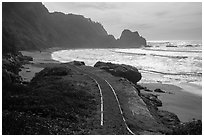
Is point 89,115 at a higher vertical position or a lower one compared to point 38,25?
lower

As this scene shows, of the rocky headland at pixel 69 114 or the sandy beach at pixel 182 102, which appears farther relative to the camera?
the sandy beach at pixel 182 102

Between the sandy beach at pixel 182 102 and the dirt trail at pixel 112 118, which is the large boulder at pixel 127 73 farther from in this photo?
the dirt trail at pixel 112 118

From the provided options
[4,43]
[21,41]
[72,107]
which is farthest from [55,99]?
[21,41]

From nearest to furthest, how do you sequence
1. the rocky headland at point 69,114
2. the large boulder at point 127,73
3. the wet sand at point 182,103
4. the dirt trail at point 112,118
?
the rocky headland at point 69,114
the dirt trail at point 112,118
the wet sand at point 182,103
the large boulder at point 127,73

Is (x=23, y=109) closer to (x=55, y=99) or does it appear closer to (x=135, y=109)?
(x=55, y=99)

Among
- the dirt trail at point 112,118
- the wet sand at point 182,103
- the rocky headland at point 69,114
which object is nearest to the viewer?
the rocky headland at point 69,114

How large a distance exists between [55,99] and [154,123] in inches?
328

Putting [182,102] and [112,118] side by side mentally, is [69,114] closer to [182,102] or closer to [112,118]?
[112,118]

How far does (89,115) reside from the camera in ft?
55.9

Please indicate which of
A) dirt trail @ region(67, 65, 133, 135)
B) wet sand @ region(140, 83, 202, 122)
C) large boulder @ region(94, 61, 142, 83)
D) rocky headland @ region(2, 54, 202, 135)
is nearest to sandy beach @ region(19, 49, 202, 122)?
wet sand @ region(140, 83, 202, 122)

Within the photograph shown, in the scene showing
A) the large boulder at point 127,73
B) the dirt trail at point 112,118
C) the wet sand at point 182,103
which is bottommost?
the wet sand at point 182,103

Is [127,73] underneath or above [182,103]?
above

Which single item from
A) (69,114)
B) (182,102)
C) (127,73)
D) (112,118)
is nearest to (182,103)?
(182,102)

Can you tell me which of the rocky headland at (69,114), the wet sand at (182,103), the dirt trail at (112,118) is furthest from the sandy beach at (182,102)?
the dirt trail at (112,118)
